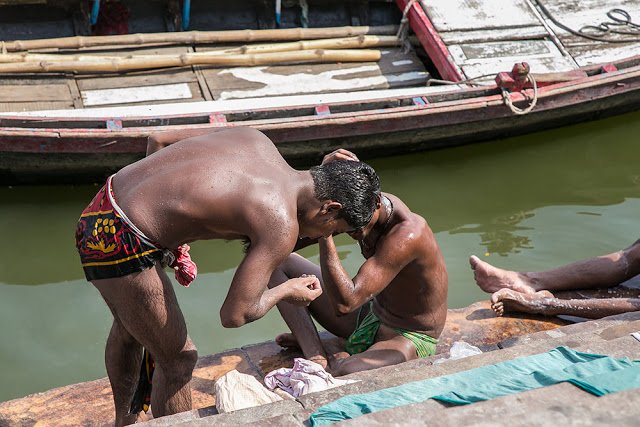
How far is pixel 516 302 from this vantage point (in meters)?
4.87

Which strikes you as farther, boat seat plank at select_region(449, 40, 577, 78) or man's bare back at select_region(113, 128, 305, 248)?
boat seat plank at select_region(449, 40, 577, 78)

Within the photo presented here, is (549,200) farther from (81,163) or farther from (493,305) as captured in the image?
(81,163)

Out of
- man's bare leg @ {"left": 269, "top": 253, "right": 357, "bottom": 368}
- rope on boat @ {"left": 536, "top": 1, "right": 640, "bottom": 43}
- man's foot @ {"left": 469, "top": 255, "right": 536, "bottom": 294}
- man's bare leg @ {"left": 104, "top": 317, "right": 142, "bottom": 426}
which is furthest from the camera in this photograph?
rope on boat @ {"left": 536, "top": 1, "right": 640, "bottom": 43}

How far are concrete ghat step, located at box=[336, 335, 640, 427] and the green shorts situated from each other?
55.8 inches

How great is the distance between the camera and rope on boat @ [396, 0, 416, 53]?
9195mm

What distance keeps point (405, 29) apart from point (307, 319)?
221 inches

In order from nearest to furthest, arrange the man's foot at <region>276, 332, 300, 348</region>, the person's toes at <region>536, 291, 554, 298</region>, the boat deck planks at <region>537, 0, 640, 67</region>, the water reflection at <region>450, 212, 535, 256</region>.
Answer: the man's foot at <region>276, 332, 300, 348</region> < the person's toes at <region>536, 291, 554, 298</region> < the water reflection at <region>450, 212, 535, 256</region> < the boat deck planks at <region>537, 0, 640, 67</region>

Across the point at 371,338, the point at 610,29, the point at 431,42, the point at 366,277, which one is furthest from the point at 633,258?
the point at 610,29

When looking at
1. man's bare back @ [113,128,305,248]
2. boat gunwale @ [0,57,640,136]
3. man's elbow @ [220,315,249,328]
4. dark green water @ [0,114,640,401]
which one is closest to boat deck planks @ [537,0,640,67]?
boat gunwale @ [0,57,640,136]

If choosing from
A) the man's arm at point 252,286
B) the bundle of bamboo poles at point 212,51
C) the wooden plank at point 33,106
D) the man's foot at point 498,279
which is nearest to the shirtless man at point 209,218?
the man's arm at point 252,286

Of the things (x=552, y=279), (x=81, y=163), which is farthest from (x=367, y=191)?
(x=81, y=163)

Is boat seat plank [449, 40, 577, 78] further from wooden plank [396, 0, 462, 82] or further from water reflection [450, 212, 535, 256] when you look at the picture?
water reflection [450, 212, 535, 256]

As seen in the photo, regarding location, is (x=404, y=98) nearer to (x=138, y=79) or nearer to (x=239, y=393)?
(x=138, y=79)

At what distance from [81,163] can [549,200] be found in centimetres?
420
